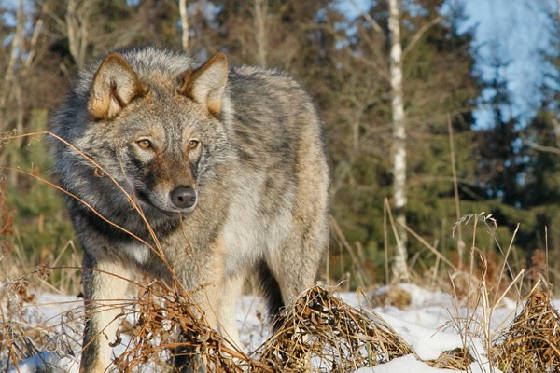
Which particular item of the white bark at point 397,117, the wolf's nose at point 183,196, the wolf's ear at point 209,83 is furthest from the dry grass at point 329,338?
the white bark at point 397,117

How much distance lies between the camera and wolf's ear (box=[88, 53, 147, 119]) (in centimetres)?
322

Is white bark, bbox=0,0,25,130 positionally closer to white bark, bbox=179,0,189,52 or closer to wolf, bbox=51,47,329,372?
white bark, bbox=179,0,189,52

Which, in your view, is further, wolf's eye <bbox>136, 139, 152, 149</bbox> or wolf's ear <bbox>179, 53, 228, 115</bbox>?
wolf's ear <bbox>179, 53, 228, 115</bbox>

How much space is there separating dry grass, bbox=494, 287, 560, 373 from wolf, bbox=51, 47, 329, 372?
1167 mm

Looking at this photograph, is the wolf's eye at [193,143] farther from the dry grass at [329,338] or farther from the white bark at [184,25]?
the white bark at [184,25]

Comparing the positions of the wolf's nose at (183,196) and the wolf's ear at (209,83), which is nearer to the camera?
the wolf's nose at (183,196)

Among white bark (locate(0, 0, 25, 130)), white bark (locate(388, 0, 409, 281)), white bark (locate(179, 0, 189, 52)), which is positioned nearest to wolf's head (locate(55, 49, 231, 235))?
white bark (locate(388, 0, 409, 281))

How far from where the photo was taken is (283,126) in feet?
14.3

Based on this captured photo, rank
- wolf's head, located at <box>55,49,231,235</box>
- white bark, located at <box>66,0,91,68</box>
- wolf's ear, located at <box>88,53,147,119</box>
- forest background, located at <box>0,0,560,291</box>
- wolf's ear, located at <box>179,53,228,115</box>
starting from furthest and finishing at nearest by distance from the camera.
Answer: white bark, located at <box>66,0,91,68</box> < forest background, located at <box>0,0,560,291</box> < wolf's ear, located at <box>179,53,228,115</box> < wolf's ear, located at <box>88,53,147,119</box> < wolf's head, located at <box>55,49,231,235</box>

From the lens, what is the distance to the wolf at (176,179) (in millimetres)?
3189

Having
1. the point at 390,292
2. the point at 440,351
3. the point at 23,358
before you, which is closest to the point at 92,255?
the point at 23,358

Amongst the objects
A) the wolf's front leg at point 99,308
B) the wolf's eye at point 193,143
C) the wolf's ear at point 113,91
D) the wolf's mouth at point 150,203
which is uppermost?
the wolf's ear at point 113,91

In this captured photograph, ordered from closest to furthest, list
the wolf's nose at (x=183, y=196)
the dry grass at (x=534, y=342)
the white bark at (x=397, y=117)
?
the dry grass at (x=534, y=342) → the wolf's nose at (x=183, y=196) → the white bark at (x=397, y=117)

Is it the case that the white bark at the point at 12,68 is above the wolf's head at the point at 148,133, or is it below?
above
